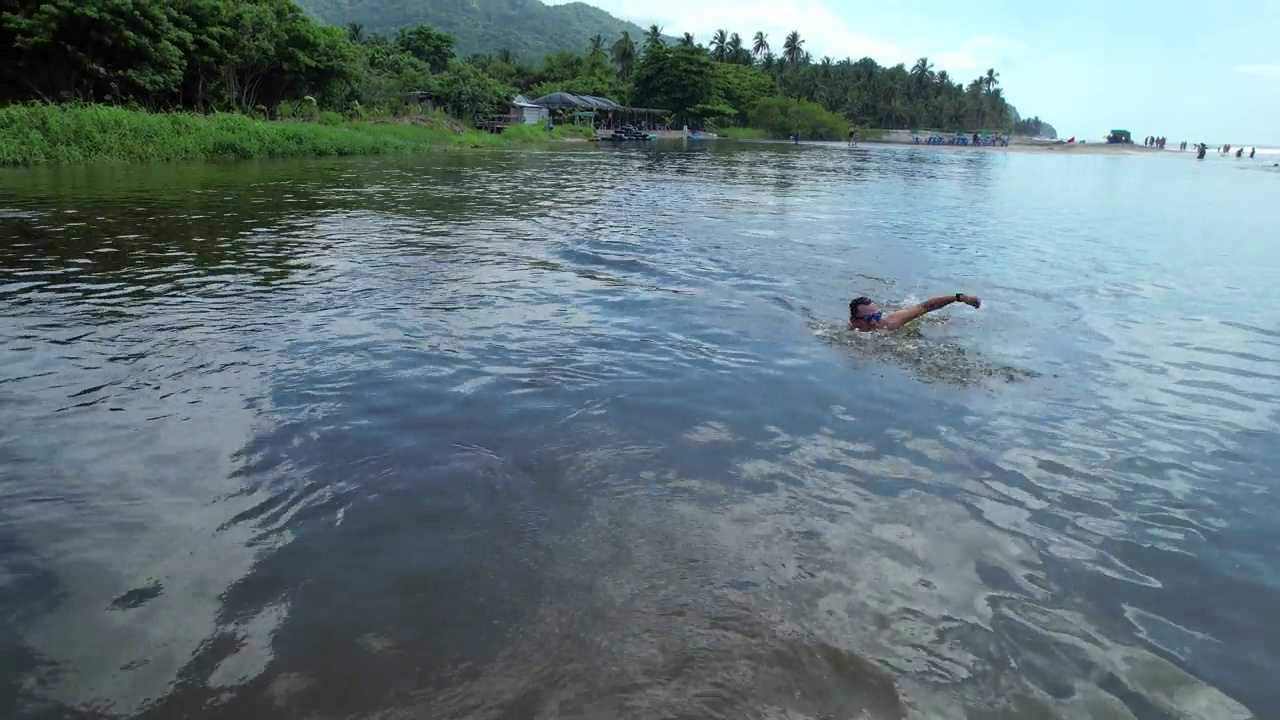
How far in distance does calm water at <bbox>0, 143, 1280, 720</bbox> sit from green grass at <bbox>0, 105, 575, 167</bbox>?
2143 cm

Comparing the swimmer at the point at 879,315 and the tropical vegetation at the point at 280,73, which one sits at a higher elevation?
the tropical vegetation at the point at 280,73

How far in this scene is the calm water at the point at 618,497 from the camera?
3.88 metres

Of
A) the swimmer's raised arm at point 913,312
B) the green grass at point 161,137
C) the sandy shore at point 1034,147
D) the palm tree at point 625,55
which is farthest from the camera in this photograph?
the palm tree at point 625,55

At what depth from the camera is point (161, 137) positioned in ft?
108

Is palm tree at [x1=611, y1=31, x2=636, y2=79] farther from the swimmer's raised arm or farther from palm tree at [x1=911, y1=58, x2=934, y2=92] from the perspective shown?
the swimmer's raised arm

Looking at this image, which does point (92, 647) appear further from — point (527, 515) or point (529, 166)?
point (529, 166)

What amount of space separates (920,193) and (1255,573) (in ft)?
100

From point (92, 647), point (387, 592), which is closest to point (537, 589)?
point (387, 592)

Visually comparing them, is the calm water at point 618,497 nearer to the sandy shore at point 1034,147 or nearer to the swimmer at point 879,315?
the swimmer at point 879,315

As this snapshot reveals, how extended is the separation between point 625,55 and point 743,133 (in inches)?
1109

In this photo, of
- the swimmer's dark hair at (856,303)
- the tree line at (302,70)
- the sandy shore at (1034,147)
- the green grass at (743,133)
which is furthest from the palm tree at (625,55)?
the swimmer's dark hair at (856,303)

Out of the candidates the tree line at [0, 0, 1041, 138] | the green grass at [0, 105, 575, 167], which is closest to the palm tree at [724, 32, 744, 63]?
the tree line at [0, 0, 1041, 138]

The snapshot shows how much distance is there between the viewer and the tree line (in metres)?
34.9

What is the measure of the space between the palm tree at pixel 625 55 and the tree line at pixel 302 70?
9.0 inches
